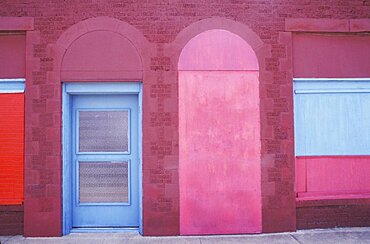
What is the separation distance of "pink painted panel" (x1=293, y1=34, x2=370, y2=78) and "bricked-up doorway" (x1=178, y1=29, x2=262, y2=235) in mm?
845

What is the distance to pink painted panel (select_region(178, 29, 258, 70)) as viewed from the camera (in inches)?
241

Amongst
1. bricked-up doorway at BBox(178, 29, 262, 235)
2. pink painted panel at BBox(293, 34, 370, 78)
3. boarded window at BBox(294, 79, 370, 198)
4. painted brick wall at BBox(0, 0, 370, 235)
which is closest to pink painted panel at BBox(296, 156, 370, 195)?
boarded window at BBox(294, 79, 370, 198)

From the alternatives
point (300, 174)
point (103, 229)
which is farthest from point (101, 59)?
point (300, 174)

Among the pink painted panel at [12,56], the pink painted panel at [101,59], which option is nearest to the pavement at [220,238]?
the pink painted panel at [101,59]

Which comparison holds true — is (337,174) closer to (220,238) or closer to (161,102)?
(220,238)

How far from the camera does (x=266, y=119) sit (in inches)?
243

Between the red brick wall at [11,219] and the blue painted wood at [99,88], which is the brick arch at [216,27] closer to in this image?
the blue painted wood at [99,88]

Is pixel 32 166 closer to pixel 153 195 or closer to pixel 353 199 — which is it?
pixel 153 195

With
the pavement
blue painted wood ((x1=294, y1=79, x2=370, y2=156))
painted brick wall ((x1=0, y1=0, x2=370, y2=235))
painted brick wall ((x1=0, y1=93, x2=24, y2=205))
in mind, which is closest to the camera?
the pavement

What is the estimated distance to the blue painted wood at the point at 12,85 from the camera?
614 centimetres

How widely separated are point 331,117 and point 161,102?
288 centimetres

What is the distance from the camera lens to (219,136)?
612 centimetres

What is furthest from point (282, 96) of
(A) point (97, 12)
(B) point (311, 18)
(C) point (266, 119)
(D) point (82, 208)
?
(D) point (82, 208)

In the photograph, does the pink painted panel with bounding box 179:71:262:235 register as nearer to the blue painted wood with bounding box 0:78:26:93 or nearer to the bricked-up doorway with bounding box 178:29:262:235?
the bricked-up doorway with bounding box 178:29:262:235
